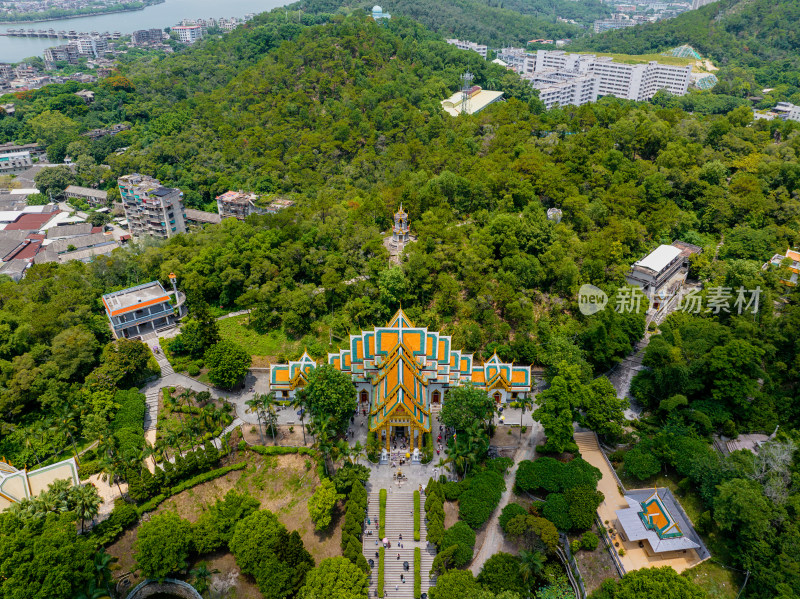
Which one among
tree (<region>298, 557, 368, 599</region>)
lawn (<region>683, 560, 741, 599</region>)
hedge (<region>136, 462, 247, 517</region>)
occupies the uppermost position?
tree (<region>298, 557, 368, 599</region>)

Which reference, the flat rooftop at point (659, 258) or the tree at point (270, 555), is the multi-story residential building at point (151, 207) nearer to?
the tree at point (270, 555)

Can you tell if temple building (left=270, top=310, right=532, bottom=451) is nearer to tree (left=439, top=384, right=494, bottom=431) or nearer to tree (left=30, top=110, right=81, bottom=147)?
tree (left=439, top=384, right=494, bottom=431)

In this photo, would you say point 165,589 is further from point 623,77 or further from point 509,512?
point 623,77

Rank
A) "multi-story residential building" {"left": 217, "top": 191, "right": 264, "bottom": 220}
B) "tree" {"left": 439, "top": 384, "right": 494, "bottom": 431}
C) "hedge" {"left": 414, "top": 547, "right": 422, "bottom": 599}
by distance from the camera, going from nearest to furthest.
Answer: "hedge" {"left": 414, "top": 547, "right": 422, "bottom": 599} → "tree" {"left": 439, "top": 384, "right": 494, "bottom": 431} → "multi-story residential building" {"left": 217, "top": 191, "right": 264, "bottom": 220}

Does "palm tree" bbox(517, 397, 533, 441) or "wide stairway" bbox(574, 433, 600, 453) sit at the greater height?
"palm tree" bbox(517, 397, 533, 441)

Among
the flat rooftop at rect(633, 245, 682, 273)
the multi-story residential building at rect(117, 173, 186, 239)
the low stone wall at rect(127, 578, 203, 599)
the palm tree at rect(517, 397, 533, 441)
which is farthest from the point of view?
the multi-story residential building at rect(117, 173, 186, 239)

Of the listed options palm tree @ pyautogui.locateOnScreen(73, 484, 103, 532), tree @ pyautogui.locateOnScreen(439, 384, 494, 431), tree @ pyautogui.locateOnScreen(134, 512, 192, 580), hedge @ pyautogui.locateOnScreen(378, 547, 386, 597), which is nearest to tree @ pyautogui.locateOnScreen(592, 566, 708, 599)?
hedge @ pyautogui.locateOnScreen(378, 547, 386, 597)

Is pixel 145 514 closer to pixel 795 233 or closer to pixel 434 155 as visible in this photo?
pixel 434 155
